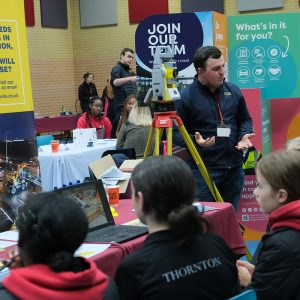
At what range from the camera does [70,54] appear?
1412cm

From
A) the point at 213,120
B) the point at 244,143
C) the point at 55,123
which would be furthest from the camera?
the point at 55,123

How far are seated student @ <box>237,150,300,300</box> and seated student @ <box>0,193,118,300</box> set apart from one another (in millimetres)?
686

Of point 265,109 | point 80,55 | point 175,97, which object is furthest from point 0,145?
point 80,55

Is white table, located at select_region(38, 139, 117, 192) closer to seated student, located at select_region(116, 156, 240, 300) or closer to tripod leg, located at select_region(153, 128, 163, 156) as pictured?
tripod leg, located at select_region(153, 128, 163, 156)

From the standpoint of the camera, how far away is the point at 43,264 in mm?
1427

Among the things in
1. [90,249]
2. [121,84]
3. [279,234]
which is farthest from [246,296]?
[121,84]

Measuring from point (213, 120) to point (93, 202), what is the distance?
1.41 m

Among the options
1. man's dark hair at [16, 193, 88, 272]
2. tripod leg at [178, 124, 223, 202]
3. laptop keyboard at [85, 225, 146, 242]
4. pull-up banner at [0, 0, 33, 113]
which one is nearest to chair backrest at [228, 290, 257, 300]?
man's dark hair at [16, 193, 88, 272]

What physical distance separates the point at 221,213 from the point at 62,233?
1.67 meters

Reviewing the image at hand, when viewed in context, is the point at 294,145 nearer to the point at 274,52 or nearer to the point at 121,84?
the point at 274,52

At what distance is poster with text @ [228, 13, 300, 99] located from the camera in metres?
5.71

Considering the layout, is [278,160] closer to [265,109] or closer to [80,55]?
[265,109]

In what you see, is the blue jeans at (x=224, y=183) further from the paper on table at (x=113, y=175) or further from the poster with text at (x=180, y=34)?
the poster with text at (x=180, y=34)

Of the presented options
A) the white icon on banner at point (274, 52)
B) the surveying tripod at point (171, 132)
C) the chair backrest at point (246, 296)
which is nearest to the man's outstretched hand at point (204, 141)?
the surveying tripod at point (171, 132)
